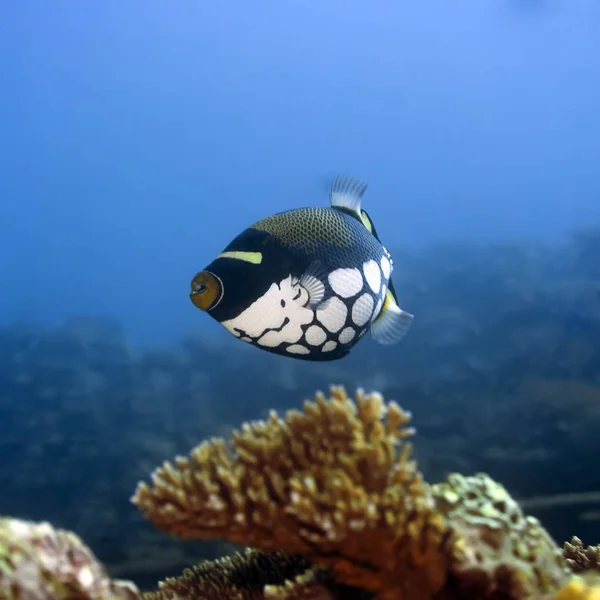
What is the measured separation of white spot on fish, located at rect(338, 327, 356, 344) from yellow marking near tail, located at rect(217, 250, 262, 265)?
60 centimetres

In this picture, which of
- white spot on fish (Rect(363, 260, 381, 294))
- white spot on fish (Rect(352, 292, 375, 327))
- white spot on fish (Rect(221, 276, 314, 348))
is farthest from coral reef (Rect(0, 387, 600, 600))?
white spot on fish (Rect(363, 260, 381, 294))

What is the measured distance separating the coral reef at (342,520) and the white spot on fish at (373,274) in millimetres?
1019

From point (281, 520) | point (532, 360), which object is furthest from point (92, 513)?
point (532, 360)

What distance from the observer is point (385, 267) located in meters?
2.92

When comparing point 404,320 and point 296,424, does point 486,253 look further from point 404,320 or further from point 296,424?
point 296,424

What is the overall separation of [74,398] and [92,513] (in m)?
4.83

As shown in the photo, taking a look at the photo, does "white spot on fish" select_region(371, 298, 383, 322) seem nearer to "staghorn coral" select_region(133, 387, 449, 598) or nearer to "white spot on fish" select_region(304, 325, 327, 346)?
"white spot on fish" select_region(304, 325, 327, 346)

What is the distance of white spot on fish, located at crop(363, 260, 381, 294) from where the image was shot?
272cm

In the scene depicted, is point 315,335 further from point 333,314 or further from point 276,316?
point 276,316

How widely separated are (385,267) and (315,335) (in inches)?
25.8

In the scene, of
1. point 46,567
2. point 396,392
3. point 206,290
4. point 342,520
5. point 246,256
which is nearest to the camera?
point 46,567

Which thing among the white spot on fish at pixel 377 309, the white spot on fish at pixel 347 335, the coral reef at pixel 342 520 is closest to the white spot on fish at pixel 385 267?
the white spot on fish at pixel 377 309

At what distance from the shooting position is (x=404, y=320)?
10.2 feet

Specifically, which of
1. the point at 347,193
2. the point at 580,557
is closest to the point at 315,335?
the point at 347,193
